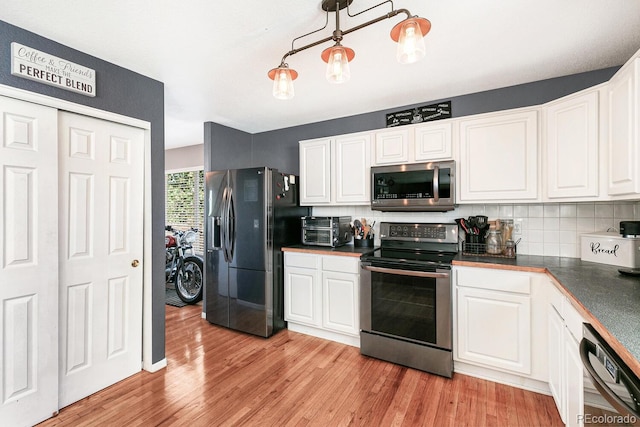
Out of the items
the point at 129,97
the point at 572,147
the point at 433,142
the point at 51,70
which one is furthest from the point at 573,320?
the point at 51,70

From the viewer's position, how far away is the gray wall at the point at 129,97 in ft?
5.79

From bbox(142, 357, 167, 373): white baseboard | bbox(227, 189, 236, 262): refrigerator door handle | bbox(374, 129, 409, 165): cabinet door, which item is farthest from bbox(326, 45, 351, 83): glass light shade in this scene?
bbox(142, 357, 167, 373): white baseboard

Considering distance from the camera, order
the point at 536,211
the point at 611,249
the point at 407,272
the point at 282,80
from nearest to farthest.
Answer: the point at 282,80 → the point at 611,249 → the point at 407,272 → the point at 536,211

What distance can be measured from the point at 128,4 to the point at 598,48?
9.96ft

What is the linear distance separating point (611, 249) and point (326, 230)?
7.42 ft

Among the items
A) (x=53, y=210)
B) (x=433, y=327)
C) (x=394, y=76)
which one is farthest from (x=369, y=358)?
(x=53, y=210)

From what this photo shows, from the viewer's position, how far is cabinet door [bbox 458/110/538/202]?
7.63ft

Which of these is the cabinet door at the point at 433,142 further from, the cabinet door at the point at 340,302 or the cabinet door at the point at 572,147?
the cabinet door at the point at 340,302

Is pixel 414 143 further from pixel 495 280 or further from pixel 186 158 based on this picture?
pixel 186 158

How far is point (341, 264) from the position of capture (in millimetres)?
2852

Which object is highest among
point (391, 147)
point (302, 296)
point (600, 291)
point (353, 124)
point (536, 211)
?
point (353, 124)

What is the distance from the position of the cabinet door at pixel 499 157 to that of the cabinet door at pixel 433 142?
4.5 inches

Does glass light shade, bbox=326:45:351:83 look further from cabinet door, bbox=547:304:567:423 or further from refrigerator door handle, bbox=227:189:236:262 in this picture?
refrigerator door handle, bbox=227:189:236:262

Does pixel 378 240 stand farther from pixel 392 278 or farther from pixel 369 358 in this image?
pixel 369 358
